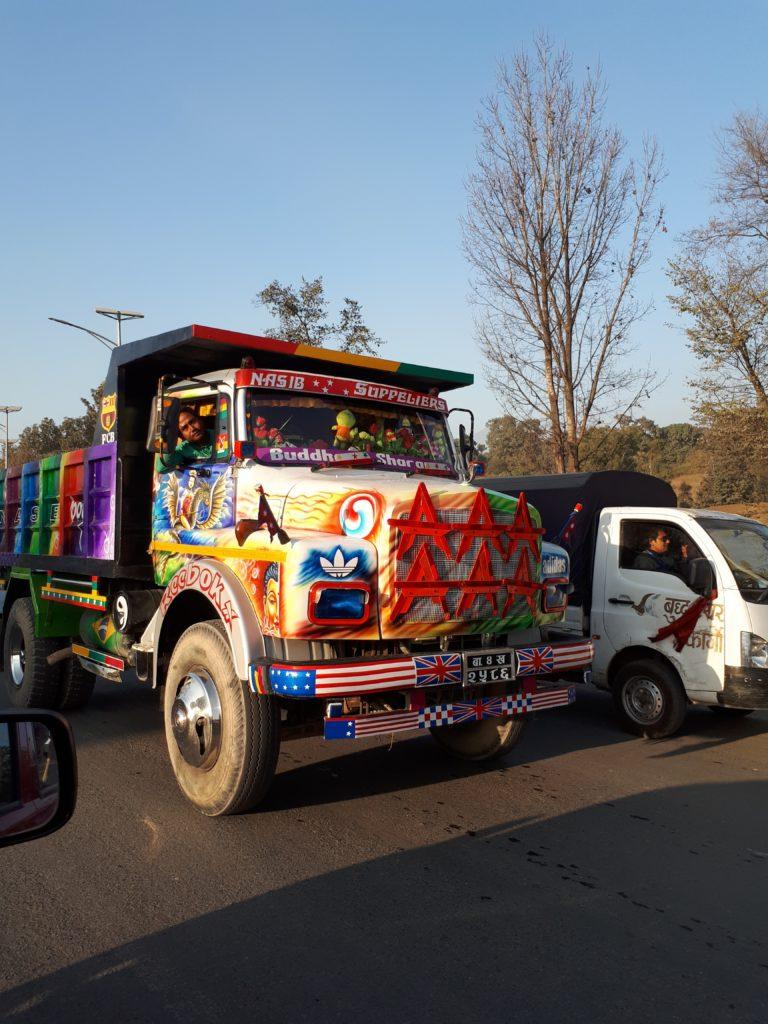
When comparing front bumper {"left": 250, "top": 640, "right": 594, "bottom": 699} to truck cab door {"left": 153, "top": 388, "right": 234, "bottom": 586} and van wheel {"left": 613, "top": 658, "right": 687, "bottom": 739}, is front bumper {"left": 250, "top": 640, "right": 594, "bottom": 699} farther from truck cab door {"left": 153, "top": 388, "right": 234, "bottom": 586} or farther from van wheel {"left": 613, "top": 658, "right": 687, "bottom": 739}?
van wheel {"left": 613, "top": 658, "right": 687, "bottom": 739}

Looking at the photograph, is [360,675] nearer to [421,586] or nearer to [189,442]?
[421,586]

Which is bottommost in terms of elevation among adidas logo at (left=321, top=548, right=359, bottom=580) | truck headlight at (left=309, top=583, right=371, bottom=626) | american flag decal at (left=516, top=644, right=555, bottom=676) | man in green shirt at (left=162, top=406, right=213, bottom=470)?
american flag decal at (left=516, top=644, right=555, bottom=676)

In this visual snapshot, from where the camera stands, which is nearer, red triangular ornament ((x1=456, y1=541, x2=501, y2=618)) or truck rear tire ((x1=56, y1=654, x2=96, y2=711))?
red triangular ornament ((x1=456, y1=541, x2=501, y2=618))

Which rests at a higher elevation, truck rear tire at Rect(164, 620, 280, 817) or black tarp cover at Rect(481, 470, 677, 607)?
black tarp cover at Rect(481, 470, 677, 607)

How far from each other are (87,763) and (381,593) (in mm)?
2837

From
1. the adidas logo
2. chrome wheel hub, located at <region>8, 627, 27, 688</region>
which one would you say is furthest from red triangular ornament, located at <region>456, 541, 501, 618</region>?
chrome wheel hub, located at <region>8, 627, 27, 688</region>

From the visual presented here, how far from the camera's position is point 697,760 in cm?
641

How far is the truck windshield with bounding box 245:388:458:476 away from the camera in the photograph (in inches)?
221

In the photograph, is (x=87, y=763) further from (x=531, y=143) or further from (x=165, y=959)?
(x=531, y=143)

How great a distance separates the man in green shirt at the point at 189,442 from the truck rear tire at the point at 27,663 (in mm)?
2720

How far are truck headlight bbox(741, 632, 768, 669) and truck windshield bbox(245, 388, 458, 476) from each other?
2.59 m

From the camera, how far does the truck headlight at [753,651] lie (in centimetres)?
651

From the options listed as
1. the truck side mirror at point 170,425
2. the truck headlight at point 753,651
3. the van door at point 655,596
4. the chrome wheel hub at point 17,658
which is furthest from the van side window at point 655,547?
the chrome wheel hub at point 17,658

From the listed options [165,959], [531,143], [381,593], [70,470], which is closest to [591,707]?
[381,593]
